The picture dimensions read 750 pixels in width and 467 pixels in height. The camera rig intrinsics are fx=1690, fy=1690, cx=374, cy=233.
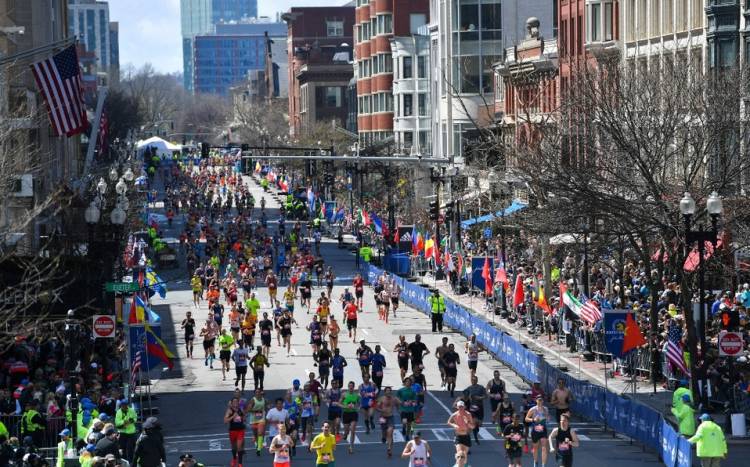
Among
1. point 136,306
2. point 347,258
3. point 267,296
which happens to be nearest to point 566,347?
point 136,306

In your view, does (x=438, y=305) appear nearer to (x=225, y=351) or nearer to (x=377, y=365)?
(x=225, y=351)

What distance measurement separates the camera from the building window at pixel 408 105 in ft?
364

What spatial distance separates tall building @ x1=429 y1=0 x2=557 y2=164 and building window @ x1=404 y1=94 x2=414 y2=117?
14.0 m

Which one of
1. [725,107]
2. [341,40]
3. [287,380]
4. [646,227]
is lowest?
[287,380]

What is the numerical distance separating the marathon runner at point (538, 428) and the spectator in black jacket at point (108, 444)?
7.64 m

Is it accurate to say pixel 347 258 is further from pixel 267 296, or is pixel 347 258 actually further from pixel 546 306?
pixel 546 306

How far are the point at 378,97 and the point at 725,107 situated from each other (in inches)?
3167

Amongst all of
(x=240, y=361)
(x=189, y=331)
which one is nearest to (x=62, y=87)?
(x=240, y=361)

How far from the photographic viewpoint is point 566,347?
153 ft

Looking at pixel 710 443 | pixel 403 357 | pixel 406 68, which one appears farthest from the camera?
pixel 406 68

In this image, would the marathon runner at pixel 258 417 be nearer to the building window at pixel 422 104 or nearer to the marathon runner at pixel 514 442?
the marathon runner at pixel 514 442

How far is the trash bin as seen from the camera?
31.5 metres

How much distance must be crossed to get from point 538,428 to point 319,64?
14469 cm

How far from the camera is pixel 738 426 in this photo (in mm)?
31609
